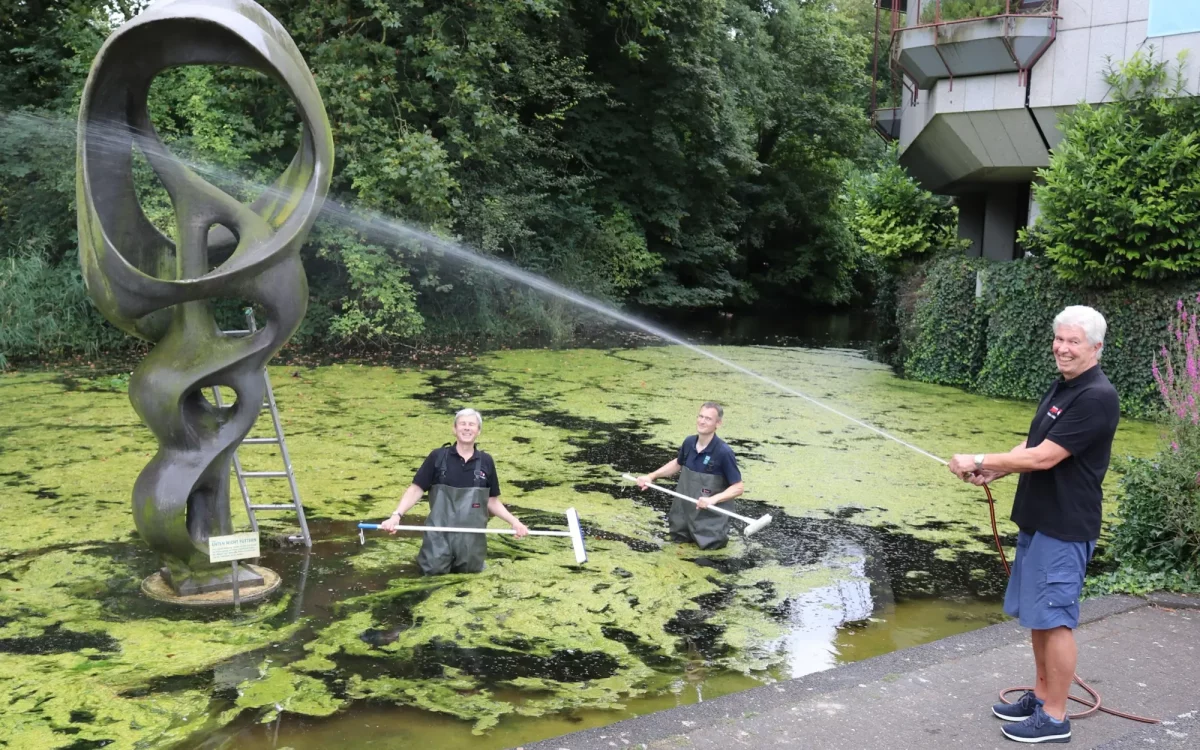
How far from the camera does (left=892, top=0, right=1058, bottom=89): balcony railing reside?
1349cm

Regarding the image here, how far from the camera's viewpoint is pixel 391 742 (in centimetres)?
438

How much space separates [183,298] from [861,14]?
1558 inches

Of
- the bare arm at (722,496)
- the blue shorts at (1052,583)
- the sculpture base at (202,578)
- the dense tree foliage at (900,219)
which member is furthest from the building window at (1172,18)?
the sculpture base at (202,578)

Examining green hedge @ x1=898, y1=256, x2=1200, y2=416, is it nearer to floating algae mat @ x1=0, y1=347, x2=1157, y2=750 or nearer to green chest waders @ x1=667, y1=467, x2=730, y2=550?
floating algae mat @ x1=0, y1=347, x2=1157, y2=750

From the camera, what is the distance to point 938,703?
4332mm

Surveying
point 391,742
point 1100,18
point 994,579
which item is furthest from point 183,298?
point 1100,18

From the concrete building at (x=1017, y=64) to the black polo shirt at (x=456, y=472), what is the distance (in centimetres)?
1037

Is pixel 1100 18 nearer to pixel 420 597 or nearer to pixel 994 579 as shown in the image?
pixel 994 579

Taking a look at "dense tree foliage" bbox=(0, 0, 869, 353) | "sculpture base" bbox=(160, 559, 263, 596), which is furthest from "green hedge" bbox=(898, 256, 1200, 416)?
"sculpture base" bbox=(160, 559, 263, 596)

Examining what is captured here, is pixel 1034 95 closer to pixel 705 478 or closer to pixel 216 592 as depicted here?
pixel 705 478

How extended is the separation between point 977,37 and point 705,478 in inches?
376

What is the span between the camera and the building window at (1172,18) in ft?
40.2

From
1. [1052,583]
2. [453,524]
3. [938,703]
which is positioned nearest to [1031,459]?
[1052,583]

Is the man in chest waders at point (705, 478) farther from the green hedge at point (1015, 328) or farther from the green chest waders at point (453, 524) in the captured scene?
the green hedge at point (1015, 328)
